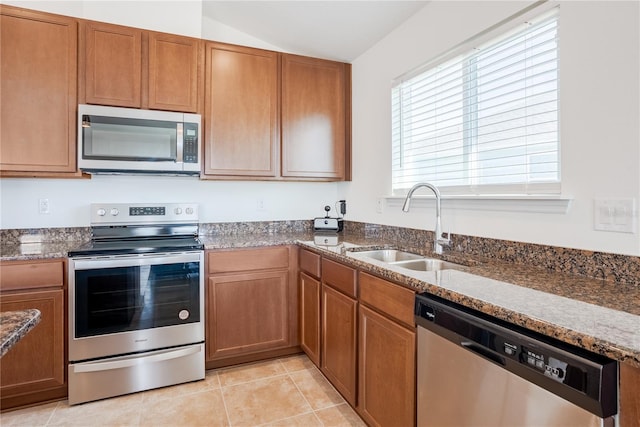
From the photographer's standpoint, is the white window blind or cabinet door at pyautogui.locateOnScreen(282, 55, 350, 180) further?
cabinet door at pyautogui.locateOnScreen(282, 55, 350, 180)

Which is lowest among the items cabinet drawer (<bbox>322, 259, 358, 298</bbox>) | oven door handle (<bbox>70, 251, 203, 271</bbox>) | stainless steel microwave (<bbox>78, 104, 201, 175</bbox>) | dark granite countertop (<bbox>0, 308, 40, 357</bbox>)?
cabinet drawer (<bbox>322, 259, 358, 298</bbox>)

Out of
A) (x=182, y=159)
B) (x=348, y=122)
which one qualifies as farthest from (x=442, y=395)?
(x=348, y=122)

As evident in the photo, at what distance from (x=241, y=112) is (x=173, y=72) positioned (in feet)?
1.74

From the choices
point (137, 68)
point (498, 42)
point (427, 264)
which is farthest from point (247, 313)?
point (498, 42)

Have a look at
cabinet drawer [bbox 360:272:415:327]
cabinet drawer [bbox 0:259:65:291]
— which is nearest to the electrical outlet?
cabinet drawer [bbox 0:259:65:291]

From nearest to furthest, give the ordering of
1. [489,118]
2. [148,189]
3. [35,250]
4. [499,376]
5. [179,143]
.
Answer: [499,376]
[489,118]
[35,250]
[179,143]
[148,189]

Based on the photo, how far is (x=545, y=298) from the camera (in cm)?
105

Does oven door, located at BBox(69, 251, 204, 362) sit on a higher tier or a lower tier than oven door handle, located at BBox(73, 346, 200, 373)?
higher

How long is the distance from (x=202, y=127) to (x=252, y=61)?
0.66 meters

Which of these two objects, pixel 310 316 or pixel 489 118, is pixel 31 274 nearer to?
pixel 310 316

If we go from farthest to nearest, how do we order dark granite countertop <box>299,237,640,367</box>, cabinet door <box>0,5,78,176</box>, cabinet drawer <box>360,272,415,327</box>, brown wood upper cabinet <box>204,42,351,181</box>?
brown wood upper cabinet <box>204,42,351,181</box>, cabinet door <box>0,5,78,176</box>, cabinet drawer <box>360,272,415,327</box>, dark granite countertop <box>299,237,640,367</box>

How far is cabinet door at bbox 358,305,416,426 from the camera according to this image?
1388mm

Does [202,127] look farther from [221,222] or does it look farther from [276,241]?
[276,241]

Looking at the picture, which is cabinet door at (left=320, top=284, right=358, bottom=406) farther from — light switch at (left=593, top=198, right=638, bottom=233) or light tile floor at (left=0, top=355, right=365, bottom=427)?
light switch at (left=593, top=198, right=638, bottom=233)
